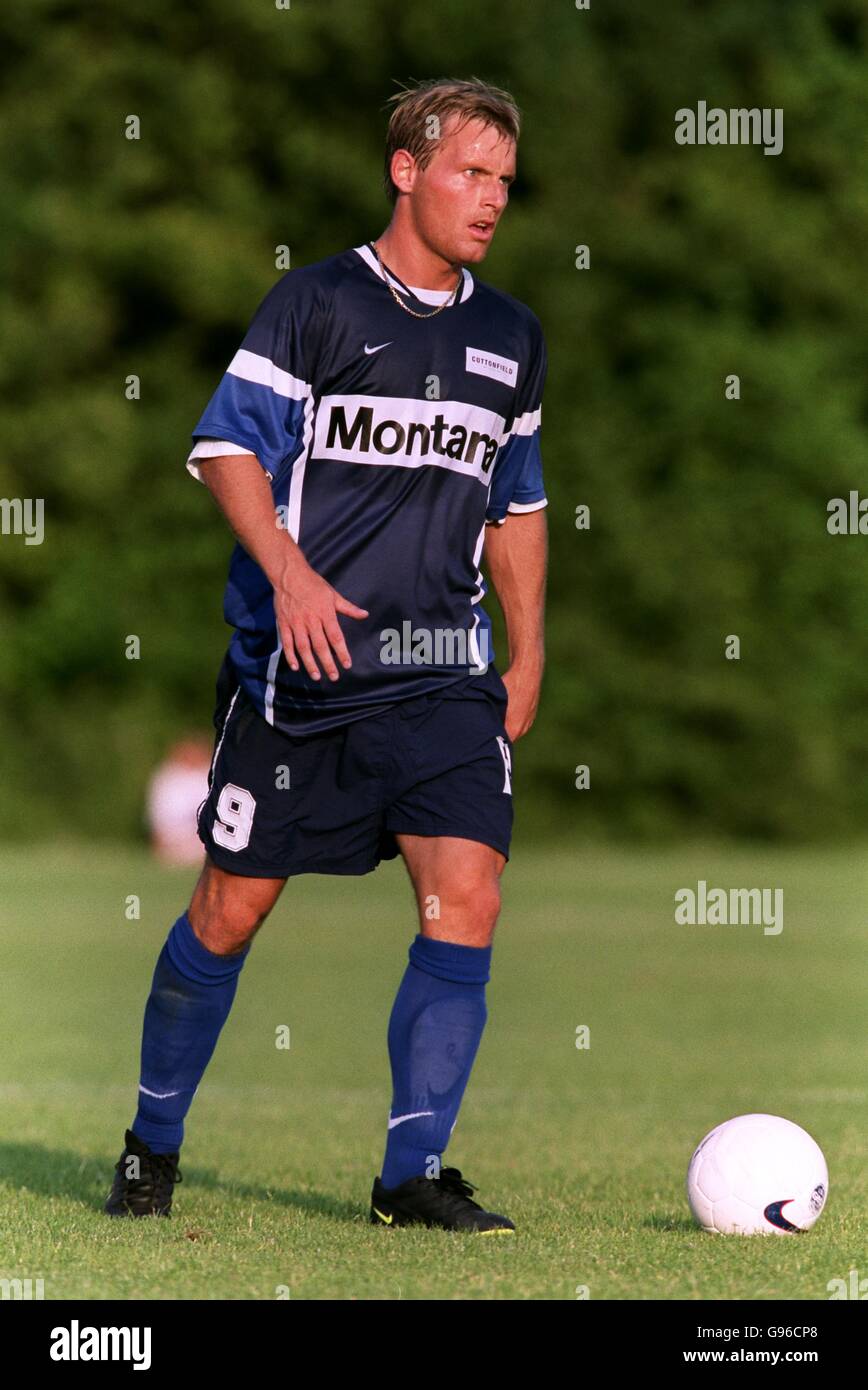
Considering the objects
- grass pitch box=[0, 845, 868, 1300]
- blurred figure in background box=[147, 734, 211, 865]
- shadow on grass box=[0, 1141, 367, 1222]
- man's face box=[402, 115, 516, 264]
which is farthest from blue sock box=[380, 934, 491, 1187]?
blurred figure in background box=[147, 734, 211, 865]

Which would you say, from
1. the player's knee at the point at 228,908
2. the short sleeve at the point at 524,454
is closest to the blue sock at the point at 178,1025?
the player's knee at the point at 228,908

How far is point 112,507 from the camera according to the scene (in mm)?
21094

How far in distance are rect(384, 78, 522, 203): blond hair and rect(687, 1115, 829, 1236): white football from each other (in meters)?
2.13

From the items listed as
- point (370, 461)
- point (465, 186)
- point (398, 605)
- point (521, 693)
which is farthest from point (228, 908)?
point (465, 186)

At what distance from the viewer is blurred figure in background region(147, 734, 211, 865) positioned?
1881cm

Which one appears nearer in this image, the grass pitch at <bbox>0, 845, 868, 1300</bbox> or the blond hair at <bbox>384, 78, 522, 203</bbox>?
the grass pitch at <bbox>0, 845, 868, 1300</bbox>

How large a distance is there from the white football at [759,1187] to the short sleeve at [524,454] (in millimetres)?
1451

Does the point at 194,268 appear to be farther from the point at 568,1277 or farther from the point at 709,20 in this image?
the point at 568,1277

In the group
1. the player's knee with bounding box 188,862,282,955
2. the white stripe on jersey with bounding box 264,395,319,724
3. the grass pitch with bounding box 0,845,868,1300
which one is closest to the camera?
the grass pitch with bounding box 0,845,868,1300

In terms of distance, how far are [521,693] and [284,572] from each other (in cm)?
95

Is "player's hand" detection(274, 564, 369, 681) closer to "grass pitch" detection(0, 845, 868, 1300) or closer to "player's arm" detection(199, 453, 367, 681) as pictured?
"player's arm" detection(199, 453, 367, 681)

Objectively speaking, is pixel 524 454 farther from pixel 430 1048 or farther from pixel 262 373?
pixel 430 1048

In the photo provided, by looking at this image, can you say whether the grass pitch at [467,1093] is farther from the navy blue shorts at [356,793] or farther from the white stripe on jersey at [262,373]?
the white stripe on jersey at [262,373]

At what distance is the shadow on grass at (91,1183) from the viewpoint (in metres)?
4.92
